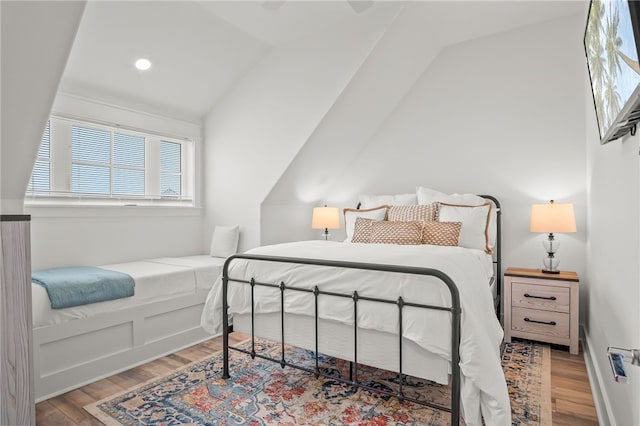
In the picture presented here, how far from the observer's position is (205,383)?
2348mm

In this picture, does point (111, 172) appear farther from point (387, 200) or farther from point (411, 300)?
point (411, 300)

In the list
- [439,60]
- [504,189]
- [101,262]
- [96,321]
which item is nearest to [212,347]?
[96,321]

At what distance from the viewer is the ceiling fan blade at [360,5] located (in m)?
2.71

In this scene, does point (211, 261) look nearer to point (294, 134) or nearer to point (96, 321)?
point (96, 321)

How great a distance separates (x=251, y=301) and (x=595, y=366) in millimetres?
2168

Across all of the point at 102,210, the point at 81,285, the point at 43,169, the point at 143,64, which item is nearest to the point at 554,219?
the point at 81,285

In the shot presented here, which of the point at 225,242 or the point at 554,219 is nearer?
the point at 554,219

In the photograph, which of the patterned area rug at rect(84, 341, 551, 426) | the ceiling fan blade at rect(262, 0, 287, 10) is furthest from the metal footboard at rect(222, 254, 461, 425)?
the ceiling fan blade at rect(262, 0, 287, 10)

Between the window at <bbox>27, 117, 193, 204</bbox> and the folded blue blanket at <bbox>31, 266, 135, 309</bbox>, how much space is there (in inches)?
30.4

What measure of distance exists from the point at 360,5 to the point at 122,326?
9.50 feet

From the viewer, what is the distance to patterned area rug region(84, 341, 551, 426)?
1943 mm

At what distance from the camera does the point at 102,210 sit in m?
3.31

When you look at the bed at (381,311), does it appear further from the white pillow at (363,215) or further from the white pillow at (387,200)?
the white pillow at (387,200)

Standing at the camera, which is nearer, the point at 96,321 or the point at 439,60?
the point at 96,321
